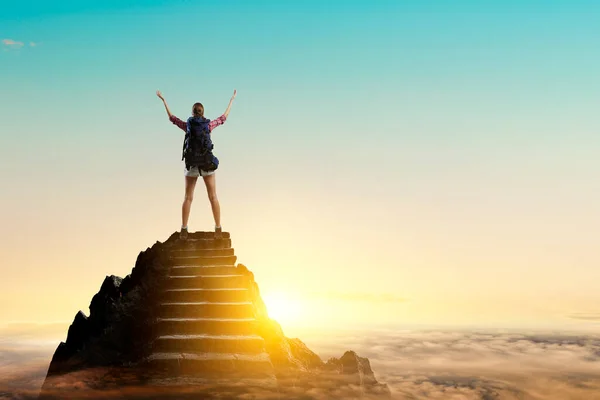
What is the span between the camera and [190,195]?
16688 mm

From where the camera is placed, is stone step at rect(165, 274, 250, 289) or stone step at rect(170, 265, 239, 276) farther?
stone step at rect(170, 265, 239, 276)

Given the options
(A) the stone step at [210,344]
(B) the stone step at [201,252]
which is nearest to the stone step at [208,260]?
(B) the stone step at [201,252]

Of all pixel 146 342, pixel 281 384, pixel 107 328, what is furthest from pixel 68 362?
pixel 281 384

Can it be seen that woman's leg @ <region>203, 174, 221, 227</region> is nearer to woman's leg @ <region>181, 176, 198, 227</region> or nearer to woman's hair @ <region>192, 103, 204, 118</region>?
woman's leg @ <region>181, 176, 198, 227</region>

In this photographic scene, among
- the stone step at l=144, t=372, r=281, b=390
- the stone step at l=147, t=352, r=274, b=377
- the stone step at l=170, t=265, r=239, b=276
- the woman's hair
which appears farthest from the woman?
the stone step at l=144, t=372, r=281, b=390

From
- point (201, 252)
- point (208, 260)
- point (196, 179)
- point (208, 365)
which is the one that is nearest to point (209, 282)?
point (208, 260)

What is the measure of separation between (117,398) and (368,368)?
9253mm

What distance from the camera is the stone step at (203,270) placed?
51.1 feet

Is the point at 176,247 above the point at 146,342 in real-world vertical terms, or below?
above

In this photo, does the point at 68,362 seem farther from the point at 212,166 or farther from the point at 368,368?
the point at 368,368

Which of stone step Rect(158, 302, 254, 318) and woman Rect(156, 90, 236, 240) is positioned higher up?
woman Rect(156, 90, 236, 240)

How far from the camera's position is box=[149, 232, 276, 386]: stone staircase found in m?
13.0

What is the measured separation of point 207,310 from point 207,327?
1.82ft

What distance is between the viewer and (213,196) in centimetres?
1667
